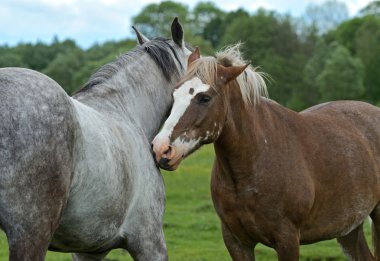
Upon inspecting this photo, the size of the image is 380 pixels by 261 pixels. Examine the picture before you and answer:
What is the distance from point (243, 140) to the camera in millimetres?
5348

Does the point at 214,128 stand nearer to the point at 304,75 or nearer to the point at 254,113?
the point at 254,113

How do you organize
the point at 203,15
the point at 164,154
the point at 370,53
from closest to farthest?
the point at 164,154, the point at 370,53, the point at 203,15

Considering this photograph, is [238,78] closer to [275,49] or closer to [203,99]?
[203,99]

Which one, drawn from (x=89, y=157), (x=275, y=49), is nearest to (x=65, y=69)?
(x=275, y=49)

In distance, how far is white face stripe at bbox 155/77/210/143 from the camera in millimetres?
4664

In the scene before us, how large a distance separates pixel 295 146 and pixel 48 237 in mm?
2691

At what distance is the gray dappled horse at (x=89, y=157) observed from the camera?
11.4ft

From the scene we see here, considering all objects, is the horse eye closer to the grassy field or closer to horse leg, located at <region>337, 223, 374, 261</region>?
the grassy field

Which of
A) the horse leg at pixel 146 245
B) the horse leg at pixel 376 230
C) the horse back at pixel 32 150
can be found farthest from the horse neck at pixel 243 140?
the horse back at pixel 32 150

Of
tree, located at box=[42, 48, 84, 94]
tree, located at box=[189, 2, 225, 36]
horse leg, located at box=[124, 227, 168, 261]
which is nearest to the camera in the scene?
horse leg, located at box=[124, 227, 168, 261]

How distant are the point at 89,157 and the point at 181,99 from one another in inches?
42.7

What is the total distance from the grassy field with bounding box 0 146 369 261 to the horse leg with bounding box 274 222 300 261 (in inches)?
45.5

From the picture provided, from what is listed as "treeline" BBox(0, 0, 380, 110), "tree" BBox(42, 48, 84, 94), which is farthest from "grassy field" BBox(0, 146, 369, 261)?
"tree" BBox(42, 48, 84, 94)

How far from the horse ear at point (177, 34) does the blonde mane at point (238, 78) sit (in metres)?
0.34
